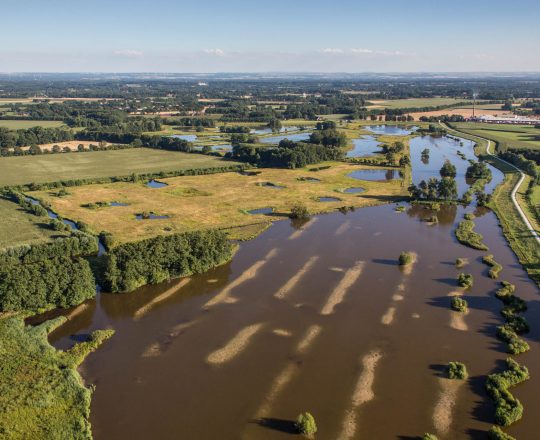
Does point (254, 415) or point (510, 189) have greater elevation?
point (510, 189)

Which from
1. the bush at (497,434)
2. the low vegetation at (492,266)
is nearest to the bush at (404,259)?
the low vegetation at (492,266)

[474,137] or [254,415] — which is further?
[474,137]

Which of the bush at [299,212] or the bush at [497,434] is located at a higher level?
the bush at [299,212]

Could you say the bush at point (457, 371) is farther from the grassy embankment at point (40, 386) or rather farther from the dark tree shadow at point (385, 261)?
the grassy embankment at point (40, 386)

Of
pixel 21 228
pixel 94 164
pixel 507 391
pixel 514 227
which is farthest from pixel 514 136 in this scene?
pixel 21 228

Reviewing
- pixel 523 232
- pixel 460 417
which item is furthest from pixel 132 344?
pixel 523 232

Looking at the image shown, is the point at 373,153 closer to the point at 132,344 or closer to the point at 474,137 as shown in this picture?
the point at 474,137
